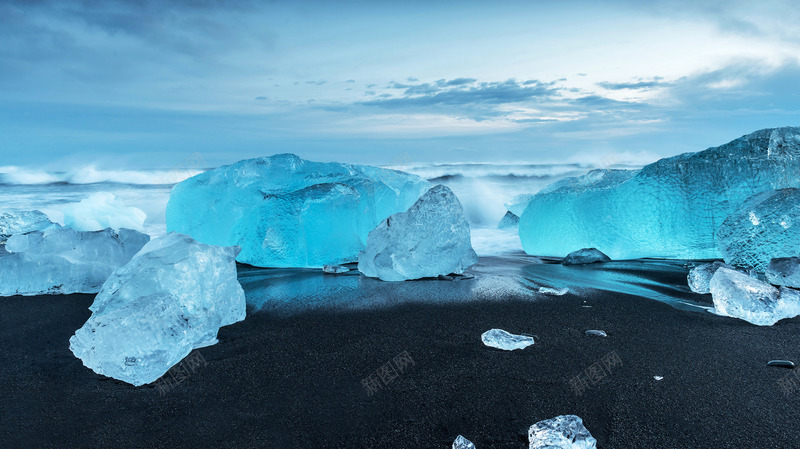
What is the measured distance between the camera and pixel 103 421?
188 centimetres

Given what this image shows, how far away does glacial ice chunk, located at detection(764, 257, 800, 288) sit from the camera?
11.1 ft

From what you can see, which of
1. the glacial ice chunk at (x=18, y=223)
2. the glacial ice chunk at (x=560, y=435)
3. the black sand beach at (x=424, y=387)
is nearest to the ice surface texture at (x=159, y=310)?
the black sand beach at (x=424, y=387)

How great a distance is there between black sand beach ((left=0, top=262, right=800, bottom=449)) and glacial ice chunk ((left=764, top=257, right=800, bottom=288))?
0.72 meters

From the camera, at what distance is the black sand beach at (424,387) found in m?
1.76

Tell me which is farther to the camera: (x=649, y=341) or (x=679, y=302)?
(x=679, y=302)

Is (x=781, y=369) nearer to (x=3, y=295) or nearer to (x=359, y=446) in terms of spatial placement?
(x=359, y=446)

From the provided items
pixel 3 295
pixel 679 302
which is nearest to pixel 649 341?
pixel 679 302

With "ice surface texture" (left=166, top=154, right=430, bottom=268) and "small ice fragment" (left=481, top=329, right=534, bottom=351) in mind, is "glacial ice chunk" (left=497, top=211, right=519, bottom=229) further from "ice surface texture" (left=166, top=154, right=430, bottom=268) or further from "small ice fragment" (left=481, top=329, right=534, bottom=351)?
"small ice fragment" (left=481, top=329, right=534, bottom=351)

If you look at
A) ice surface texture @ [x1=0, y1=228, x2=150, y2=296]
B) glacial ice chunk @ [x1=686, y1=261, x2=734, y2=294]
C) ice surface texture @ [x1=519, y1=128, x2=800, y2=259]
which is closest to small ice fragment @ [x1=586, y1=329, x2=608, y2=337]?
glacial ice chunk @ [x1=686, y1=261, x2=734, y2=294]

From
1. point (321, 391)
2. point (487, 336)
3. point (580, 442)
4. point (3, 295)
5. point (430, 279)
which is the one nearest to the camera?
point (580, 442)

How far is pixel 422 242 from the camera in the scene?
411 centimetres

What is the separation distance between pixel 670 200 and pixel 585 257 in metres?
1.02

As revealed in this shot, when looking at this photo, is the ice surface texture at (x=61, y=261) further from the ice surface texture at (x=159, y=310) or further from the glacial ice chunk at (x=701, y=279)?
the glacial ice chunk at (x=701, y=279)

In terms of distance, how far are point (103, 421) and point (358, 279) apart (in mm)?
2380
